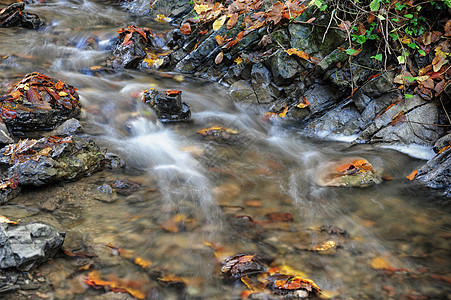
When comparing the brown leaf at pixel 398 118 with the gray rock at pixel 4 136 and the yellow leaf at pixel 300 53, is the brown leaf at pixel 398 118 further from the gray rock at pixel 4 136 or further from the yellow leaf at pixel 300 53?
the gray rock at pixel 4 136

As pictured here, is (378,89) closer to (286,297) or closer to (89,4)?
(286,297)

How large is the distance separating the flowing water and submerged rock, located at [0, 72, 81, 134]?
0.42 meters

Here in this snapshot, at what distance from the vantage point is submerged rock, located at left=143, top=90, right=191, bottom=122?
19.6 feet

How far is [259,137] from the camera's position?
18.8 ft

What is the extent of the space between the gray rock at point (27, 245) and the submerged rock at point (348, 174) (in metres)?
3.10

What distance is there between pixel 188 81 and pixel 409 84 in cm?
452

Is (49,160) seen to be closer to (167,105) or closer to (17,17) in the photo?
(167,105)

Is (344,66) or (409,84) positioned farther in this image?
(344,66)

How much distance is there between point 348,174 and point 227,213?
173cm

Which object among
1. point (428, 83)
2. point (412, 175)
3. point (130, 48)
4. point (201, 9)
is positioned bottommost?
point (130, 48)

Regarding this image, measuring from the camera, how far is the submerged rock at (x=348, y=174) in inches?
159

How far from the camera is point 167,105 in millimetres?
5980

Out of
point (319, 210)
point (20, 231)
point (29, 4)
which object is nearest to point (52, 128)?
point (20, 231)

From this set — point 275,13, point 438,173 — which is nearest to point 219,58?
point 275,13
